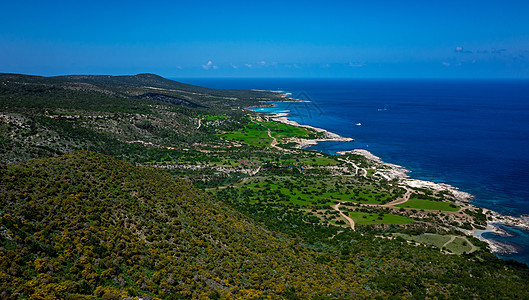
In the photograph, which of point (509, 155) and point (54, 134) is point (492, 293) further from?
point (509, 155)

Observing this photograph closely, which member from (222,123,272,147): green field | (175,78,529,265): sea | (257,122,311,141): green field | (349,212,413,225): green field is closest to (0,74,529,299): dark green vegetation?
(349,212,413,225): green field

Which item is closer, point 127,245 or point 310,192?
point 127,245

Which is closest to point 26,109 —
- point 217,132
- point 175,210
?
point 217,132

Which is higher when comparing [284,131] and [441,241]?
[284,131]

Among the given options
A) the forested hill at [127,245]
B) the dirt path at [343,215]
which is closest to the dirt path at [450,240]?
the dirt path at [343,215]

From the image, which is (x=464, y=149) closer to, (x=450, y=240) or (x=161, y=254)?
(x=450, y=240)

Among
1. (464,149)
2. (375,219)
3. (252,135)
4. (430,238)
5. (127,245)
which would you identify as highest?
(127,245)

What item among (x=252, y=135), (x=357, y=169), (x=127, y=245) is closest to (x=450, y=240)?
(x=127, y=245)

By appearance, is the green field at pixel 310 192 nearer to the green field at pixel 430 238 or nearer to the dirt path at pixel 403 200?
the dirt path at pixel 403 200
